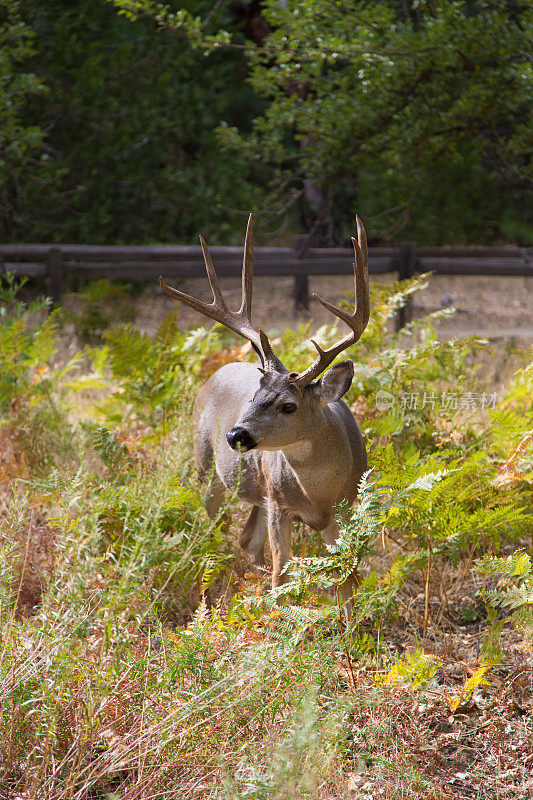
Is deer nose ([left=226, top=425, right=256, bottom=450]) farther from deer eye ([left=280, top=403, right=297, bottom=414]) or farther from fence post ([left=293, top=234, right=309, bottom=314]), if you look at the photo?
fence post ([left=293, top=234, right=309, bottom=314])

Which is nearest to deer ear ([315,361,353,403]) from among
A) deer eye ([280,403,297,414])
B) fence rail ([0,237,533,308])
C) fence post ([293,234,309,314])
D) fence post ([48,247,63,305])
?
deer eye ([280,403,297,414])

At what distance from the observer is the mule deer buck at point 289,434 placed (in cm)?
333

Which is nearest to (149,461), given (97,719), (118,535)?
(118,535)

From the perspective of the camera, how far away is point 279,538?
3623 mm

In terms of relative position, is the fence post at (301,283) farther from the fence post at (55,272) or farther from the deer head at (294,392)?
the deer head at (294,392)

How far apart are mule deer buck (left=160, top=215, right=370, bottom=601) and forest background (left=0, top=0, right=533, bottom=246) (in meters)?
4.05

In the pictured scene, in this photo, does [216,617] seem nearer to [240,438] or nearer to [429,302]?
[240,438]

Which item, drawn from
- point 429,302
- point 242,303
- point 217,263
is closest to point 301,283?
point 217,263

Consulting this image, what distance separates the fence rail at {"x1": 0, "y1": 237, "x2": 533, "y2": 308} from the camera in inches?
400

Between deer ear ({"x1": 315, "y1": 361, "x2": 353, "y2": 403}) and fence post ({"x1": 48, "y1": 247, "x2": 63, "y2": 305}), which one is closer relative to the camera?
deer ear ({"x1": 315, "y1": 361, "x2": 353, "y2": 403})

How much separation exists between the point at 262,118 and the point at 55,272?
3073 millimetres

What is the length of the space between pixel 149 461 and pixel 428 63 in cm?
428

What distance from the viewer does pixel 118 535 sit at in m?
3.97

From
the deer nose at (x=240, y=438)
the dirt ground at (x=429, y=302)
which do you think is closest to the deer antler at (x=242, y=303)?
the deer nose at (x=240, y=438)
